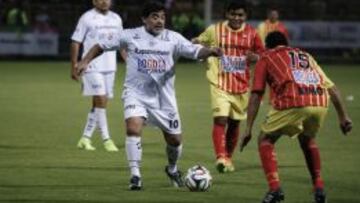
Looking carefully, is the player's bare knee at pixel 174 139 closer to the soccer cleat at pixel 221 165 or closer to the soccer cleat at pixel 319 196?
the soccer cleat at pixel 221 165

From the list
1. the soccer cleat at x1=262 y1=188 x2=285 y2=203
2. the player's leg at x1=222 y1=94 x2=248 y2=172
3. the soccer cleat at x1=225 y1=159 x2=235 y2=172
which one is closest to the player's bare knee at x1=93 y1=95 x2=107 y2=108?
the player's leg at x1=222 y1=94 x2=248 y2=172

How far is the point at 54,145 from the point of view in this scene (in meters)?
15.2

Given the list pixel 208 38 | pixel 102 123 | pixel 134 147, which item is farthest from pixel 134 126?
pixel 102 123

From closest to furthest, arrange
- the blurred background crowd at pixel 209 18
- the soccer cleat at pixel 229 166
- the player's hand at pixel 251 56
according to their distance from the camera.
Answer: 1. the player's hand at pixel 251 56
2. the soccer cleat at pixel 229 166
3. the blurred background crowd at pixel 209 18

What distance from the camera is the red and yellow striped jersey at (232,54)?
12.7 metres

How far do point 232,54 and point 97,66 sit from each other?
2.96 meters

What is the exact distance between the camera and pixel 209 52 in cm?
1047

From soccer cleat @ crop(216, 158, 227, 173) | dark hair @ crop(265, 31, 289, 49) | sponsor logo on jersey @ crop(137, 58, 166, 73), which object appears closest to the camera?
dark hair @ crop(265, 31, 289, 49)

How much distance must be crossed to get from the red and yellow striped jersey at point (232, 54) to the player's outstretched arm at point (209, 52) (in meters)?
2.08

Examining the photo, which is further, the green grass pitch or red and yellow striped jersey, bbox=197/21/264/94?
red and yellow striped jersey, bbox=197/21/264/94

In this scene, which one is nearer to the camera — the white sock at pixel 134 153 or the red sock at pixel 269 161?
the red sock at pixel 269 161

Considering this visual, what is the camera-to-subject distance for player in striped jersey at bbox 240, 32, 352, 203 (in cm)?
962

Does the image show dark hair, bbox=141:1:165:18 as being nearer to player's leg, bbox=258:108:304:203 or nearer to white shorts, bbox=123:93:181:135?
white shorts, bbox=123:93:181:135

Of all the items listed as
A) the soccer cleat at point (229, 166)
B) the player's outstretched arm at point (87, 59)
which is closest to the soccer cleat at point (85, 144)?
the soccer cleat at point (229, 166)
